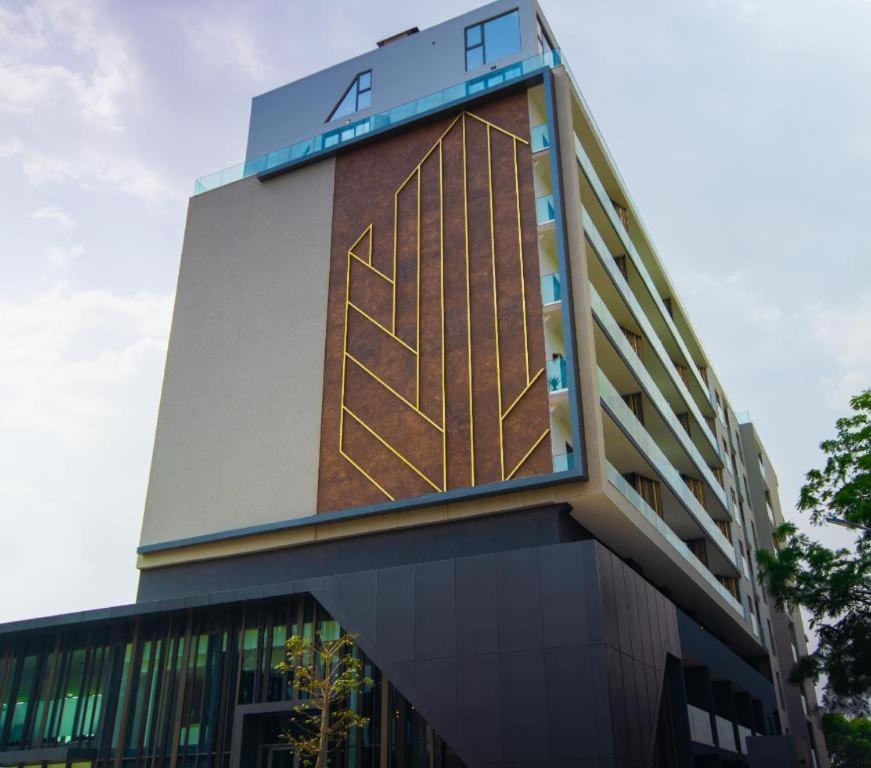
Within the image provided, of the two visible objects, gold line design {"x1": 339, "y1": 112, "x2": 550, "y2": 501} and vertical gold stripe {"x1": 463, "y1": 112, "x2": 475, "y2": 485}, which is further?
gold line design {"x1": 339, "y1": 112, "x2": 550, "y2": 501}

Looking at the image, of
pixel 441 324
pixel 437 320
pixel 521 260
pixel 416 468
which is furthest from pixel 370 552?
pixel 521 260

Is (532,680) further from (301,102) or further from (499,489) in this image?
(301,102)

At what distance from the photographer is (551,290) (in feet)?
100

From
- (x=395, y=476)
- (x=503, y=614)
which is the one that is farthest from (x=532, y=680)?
(x=395, y=476)

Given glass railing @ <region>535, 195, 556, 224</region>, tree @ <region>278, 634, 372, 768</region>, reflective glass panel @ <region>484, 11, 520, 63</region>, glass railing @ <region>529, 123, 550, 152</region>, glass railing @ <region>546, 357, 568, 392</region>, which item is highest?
reflective glass panel @ <region>484, 11, 520, 63</region>

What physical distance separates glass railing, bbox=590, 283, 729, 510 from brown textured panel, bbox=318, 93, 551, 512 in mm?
2837

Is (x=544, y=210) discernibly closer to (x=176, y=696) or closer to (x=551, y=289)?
(x=551, y=289)

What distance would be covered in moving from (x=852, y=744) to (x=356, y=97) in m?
91.6

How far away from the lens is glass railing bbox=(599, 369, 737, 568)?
30578mm

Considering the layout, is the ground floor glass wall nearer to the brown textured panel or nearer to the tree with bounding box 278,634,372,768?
the tree with bounding box 278,634,372,768

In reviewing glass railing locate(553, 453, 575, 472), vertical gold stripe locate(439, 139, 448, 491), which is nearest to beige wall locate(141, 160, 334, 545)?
vertical gold stripe locate(439, 139, 448, 491)

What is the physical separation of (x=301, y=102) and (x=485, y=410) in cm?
2077

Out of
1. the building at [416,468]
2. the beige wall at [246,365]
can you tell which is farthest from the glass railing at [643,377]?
the beige wall at [246,365]

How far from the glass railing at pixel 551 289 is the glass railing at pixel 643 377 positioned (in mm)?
1249
